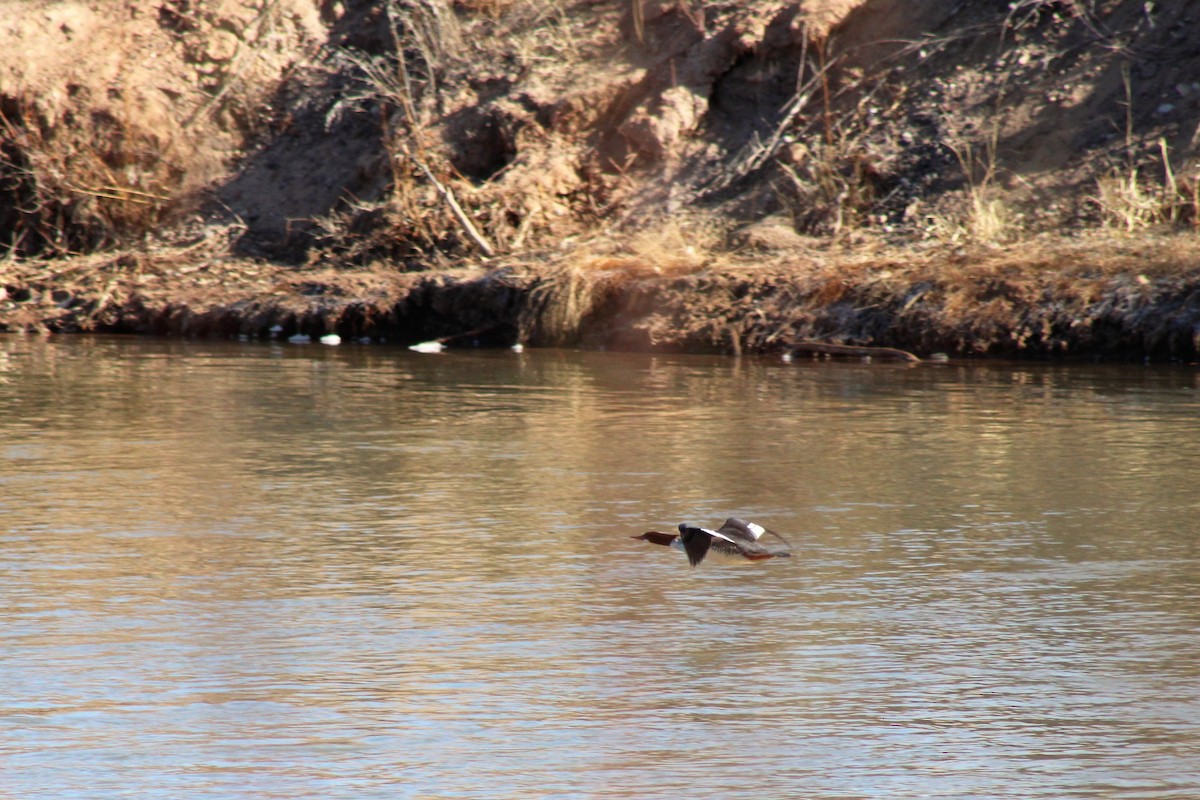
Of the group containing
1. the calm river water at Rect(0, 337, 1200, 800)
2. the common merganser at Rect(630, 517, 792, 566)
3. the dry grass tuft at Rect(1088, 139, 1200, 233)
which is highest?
the dry grass tuft at Rect(1088, 139, 1200, 233)

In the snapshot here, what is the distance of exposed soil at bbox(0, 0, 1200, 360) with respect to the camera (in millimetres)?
16031

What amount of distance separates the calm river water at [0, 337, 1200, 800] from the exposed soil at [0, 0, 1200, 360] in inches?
212

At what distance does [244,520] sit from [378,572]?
3.83 ft

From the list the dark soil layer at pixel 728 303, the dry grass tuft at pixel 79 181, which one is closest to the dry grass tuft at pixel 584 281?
the dark soil layer at pixel 728 303

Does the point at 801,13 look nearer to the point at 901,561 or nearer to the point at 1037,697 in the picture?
the point at 901,561

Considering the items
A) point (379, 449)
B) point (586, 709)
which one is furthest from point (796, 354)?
point (586, 709)

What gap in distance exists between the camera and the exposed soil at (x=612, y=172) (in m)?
16.0

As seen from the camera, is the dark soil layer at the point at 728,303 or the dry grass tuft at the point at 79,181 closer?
the dark soil layer at the point at 728,303

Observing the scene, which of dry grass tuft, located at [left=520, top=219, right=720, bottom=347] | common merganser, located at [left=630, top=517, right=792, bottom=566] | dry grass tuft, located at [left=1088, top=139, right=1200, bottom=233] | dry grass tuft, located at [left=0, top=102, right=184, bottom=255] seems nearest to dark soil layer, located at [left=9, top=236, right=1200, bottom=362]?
dry grass tuft, located at [left=520, top=219, right=720, bottom=347]

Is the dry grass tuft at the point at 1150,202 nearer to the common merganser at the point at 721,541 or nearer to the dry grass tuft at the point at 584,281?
the dry grass tuft at the point at 584,281

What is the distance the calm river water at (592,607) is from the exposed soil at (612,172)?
212 inches

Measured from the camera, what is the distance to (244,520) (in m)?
7.01

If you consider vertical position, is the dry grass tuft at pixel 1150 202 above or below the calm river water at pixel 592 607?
above

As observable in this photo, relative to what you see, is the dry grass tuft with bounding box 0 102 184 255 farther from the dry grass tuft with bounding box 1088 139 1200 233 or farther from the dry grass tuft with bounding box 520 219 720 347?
the dry grass tuft with bounding box 1088 139 1200 233
